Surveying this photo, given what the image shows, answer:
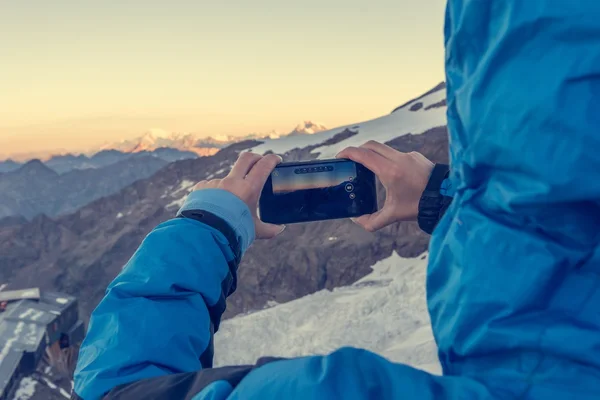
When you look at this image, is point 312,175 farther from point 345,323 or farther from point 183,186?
point 183,186

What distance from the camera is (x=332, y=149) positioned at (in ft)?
241

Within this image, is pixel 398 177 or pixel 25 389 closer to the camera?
pixel 398 177

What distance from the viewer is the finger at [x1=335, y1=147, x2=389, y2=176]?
2404 mm

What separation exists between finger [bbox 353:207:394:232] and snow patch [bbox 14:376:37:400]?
1383 inches

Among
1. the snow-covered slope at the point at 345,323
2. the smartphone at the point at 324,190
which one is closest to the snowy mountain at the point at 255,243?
the snow-covered slope at the point at 345,323

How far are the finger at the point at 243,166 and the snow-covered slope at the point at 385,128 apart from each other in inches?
2688

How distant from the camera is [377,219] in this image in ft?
7.97

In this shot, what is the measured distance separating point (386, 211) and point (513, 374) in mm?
1301

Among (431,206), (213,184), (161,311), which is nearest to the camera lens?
(161,311)

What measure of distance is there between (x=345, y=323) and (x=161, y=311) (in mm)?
35234

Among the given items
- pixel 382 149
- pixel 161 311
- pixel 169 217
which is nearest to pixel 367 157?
pixel 382 149

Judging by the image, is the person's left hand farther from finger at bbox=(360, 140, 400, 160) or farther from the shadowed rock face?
the shadowed rock face

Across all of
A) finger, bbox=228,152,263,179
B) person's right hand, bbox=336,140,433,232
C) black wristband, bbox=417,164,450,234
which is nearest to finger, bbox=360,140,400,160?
person's right hand, bbox=336,140,433,232

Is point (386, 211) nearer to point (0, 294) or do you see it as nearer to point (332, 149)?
point (0, 294)
